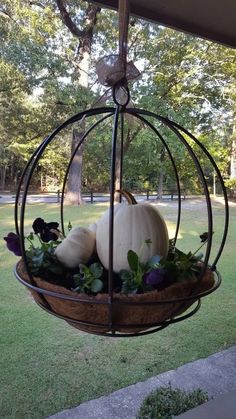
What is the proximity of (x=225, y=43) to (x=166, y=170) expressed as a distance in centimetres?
713

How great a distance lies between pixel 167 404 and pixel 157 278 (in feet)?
4.03

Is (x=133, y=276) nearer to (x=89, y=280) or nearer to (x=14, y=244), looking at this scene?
(x=89, y=280)

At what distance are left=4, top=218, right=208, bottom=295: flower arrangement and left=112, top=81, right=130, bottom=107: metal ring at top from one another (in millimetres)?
234

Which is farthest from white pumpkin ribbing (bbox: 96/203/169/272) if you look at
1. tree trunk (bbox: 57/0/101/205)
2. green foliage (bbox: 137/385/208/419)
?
tree trunk (bbox: 57/0/101/205)

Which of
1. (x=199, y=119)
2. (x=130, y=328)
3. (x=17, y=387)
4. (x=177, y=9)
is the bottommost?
(x=17, y=387)

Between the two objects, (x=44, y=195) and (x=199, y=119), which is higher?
(x=199, y=119)

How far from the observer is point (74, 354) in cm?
225

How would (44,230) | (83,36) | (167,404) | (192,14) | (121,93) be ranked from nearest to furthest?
(121,93) → (44,230) → (192,14) → (167,404) → (83,36)

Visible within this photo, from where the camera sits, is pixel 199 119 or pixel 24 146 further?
pixel 24 146

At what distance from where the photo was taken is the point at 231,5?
1095 mm

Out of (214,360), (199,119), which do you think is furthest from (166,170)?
(214,360)

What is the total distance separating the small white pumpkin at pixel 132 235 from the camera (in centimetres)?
55

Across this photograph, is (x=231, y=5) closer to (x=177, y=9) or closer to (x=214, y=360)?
(x=177, y=9)

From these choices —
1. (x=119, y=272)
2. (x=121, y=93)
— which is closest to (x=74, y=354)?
(x=119, y=272)
